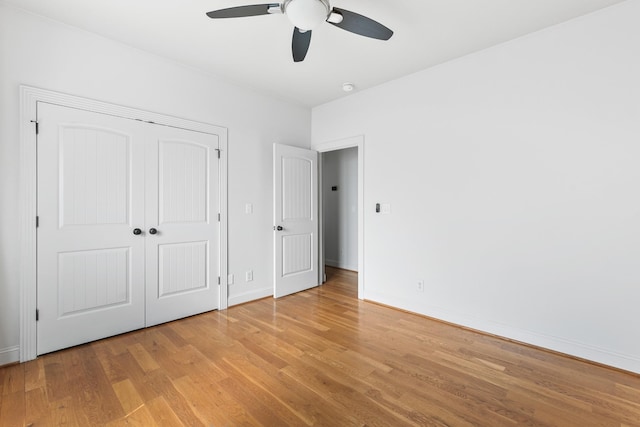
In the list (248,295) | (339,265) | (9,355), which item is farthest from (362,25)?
(339,265)

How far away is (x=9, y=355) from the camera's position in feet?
7.14

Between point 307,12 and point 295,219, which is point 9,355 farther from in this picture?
point 307,12

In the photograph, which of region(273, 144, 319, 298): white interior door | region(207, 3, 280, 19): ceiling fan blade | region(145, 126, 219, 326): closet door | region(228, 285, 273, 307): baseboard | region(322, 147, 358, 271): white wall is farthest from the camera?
region(322, 147, 358, 271): white wall

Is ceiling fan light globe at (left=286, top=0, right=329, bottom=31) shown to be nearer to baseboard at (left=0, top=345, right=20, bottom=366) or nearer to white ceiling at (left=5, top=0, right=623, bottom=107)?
white ceiling at (left=5, top=0, right=623, bottom=107)

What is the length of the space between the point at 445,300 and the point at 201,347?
245 cm

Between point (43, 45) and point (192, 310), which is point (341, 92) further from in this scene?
point (192, 310)

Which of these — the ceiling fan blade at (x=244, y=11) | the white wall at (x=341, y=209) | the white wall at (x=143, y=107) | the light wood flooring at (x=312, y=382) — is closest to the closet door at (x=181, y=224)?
the white wall at (x=143, y=107)

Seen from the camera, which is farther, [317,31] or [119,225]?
[119,225]

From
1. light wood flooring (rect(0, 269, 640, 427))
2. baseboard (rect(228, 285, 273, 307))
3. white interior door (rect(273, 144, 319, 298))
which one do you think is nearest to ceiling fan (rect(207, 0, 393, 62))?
white interior door (rect(273, 144, 319, 298))

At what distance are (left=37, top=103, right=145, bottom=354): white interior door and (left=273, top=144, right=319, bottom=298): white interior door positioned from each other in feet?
5.14

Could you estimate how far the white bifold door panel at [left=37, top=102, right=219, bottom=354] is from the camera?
2.36 m

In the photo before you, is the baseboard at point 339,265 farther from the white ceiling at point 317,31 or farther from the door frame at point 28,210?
the door frame at point 28,210

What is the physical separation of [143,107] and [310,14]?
197 cm

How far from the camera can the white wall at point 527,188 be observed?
7.11ft
